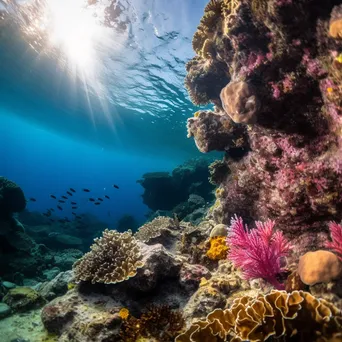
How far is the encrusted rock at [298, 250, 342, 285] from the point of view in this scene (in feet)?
11.1

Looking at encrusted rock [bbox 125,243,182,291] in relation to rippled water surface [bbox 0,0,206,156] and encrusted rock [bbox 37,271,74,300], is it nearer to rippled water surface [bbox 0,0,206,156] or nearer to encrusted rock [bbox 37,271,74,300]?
encrusted rock [bbox 37,271,74,300]

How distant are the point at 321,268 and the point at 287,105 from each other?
328 centimetres

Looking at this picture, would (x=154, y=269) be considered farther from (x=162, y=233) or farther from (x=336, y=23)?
(x=336, y=23)

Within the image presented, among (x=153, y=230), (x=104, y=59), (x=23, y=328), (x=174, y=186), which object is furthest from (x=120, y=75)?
(x=23, y=328)

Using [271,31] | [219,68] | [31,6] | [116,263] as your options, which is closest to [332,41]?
[271,31]

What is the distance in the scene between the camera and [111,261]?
556cm

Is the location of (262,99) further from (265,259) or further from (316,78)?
(265,259)

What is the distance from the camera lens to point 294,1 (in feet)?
13.6

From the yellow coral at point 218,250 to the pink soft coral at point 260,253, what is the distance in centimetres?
149

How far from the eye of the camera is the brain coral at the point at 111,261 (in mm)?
5144

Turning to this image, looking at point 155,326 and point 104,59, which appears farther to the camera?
point 104,59

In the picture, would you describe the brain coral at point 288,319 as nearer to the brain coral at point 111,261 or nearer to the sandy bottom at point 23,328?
the brain coral at point 111,261

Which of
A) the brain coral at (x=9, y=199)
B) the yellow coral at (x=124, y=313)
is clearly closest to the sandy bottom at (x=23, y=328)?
the yellow coral at (x=124, y=313)

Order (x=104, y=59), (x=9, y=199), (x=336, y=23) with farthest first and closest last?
(x=104, y=59) < (x=9, y=199) < (x=336, y=23)
